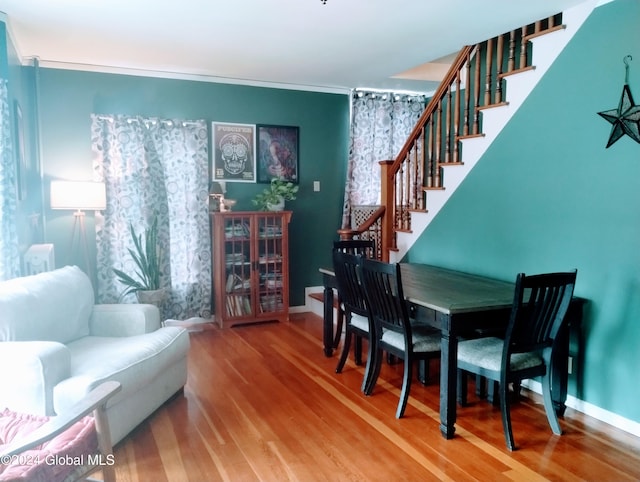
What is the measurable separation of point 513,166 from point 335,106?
2624 mm

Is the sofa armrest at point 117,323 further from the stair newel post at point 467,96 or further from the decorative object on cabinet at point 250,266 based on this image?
the stair newel post at point 467,96

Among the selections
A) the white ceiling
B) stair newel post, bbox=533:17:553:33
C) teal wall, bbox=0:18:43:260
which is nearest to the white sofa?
teal wall, bbox=0:18:43:260

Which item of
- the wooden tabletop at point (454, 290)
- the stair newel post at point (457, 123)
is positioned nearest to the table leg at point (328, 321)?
the wooden tabletop at point (454, 290)

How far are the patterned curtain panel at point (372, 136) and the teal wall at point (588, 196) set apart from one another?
7.20ft

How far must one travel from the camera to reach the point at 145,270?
15.0ft

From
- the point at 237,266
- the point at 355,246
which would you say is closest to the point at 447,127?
the point at 355,246

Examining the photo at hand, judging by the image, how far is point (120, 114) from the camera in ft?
15.1

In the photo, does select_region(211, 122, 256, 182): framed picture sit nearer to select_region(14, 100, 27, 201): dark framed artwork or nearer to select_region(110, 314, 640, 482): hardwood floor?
select_region(14, 100, 27, 201): dark framed artwork

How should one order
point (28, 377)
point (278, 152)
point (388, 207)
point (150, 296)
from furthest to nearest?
1. point (278, 152)
2. point (388, 207)
3. point (150, 296)
4. point (28, 377)

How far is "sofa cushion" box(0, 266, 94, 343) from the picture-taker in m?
2.44

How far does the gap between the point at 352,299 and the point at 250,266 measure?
1.83 metres

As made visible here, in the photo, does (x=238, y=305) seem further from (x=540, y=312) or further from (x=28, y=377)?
(x=540, y=312)

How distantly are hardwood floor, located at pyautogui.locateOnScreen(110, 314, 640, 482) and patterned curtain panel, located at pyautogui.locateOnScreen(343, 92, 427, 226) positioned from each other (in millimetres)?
2534

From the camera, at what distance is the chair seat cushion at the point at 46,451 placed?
1.57 meters
